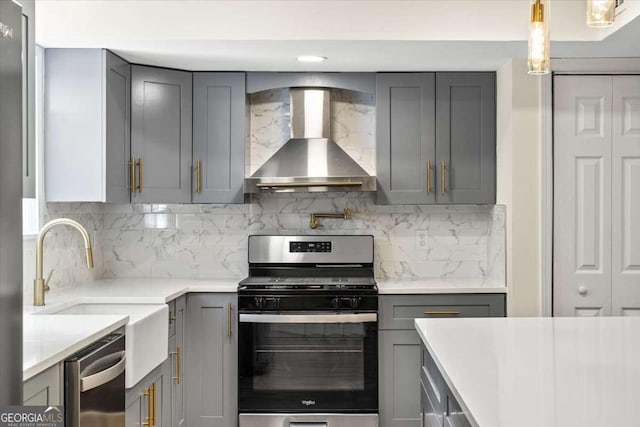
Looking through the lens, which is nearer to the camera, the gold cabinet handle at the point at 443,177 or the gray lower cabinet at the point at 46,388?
the gray lower cabinet at the point at 46,388

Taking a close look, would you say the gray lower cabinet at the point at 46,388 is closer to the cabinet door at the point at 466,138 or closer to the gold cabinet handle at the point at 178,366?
the gold cabinet handle at the point at 178,366

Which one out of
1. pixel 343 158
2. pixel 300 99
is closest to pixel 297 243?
pixel 343 158

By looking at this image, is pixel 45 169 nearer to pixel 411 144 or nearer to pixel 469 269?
pixel 411 144

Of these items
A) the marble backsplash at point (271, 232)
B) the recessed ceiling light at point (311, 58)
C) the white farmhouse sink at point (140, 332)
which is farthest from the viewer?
the marble backsplash at point (271, 232)

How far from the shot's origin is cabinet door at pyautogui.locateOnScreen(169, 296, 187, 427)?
3324 mm

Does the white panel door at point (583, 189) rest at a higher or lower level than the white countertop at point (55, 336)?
higher

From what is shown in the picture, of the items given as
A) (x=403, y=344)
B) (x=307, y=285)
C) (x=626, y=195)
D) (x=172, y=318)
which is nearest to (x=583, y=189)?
(x=626, y=195)

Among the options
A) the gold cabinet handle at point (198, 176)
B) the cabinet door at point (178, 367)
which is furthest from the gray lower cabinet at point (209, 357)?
the gold cabinet handle at point (198, 176)

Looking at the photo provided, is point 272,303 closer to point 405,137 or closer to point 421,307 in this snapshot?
point 421,307

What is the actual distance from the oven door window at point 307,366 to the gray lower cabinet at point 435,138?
0.91 metres

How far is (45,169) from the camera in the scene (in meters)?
3.28

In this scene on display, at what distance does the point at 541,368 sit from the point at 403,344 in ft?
6.23

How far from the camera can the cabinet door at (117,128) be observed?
3303 millimetres

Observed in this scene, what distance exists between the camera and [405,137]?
377cm
